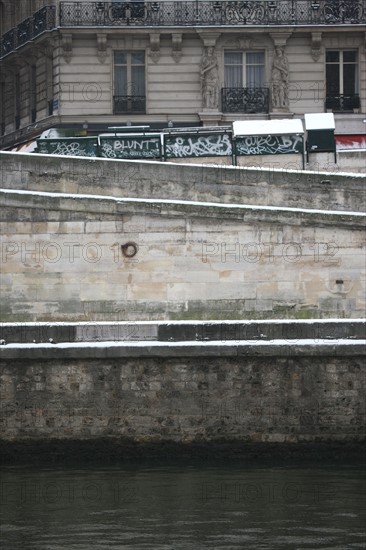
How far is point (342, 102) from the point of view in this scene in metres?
50.8

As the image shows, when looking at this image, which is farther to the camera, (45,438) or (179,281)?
(179,281)

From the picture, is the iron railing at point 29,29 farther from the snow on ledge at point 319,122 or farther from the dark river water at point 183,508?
the dark river water at point 183,508

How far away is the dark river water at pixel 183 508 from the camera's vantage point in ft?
84.8

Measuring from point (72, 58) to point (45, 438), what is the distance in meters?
20.0

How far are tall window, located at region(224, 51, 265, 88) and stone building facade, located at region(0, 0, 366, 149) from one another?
0.03 meters

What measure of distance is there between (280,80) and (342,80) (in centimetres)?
176

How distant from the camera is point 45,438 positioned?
32406 millimetres

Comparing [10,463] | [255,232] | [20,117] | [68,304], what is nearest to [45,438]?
[10,463]

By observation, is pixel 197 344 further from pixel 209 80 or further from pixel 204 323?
pixel 209 80

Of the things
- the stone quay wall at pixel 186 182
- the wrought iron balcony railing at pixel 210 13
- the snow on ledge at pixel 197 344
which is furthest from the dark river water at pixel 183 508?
the wrought iron balcony railing at pixel 210 13

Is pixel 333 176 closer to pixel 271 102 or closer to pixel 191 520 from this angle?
pixel 191 520

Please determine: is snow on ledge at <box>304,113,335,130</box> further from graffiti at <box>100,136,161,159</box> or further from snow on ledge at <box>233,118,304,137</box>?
graffiti at <box>100,136,161,159</box>

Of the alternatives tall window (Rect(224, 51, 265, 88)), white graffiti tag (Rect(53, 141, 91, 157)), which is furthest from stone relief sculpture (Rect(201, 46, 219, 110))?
white graffiti tag (Rect(53, 141, 91, 157))

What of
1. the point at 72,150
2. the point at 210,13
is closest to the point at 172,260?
the point at 72,150
